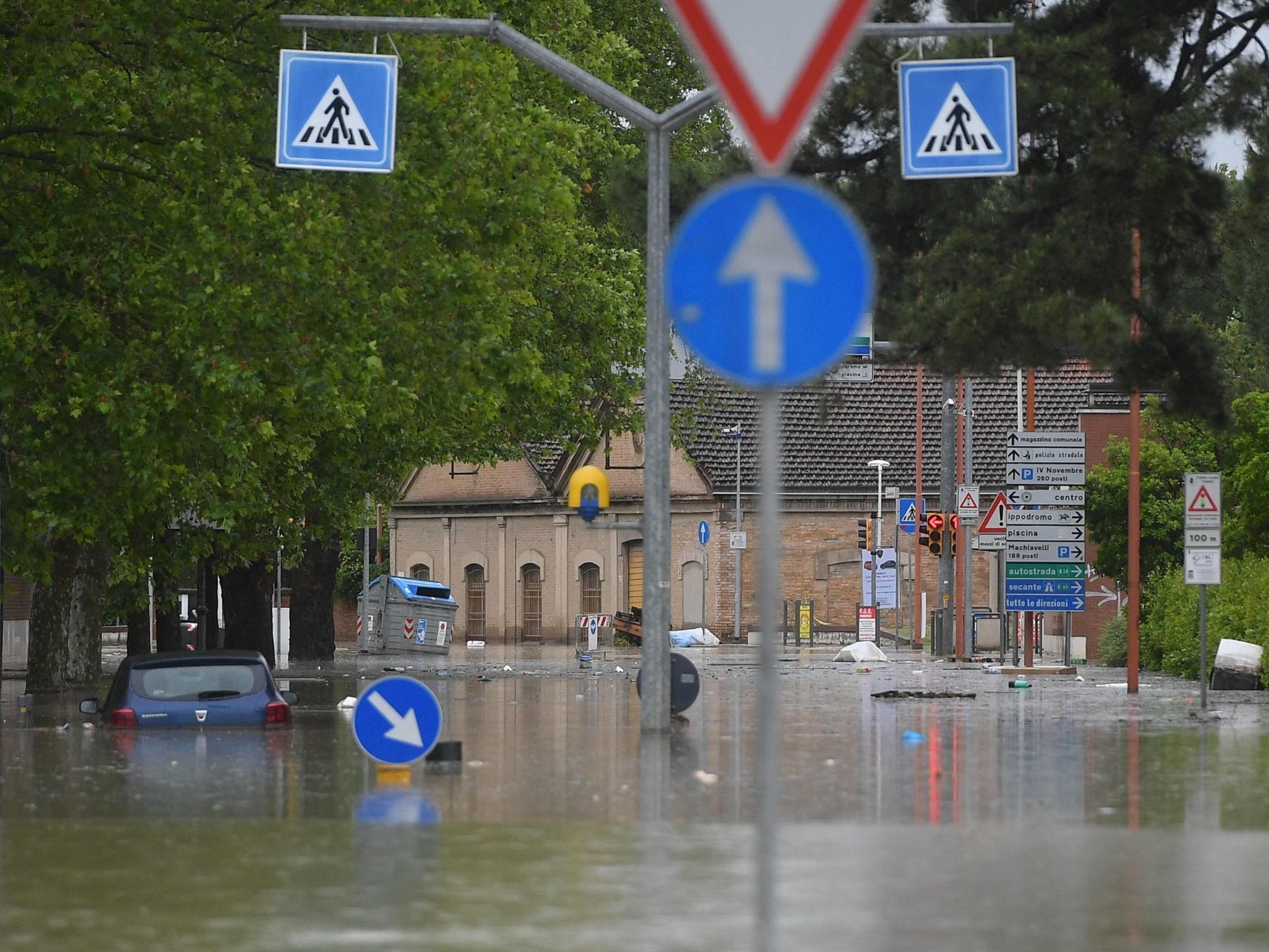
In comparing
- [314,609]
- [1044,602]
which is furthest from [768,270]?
[314,609]

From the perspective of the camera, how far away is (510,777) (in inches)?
677

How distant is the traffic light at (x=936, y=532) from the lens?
50125mm

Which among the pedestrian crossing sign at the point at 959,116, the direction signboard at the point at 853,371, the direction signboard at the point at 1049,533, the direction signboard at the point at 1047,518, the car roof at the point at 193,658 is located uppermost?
the pedestrian crossing sign at the point at 959,116

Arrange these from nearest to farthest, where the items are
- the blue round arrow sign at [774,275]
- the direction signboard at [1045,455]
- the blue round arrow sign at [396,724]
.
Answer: the blue round arrow sign at [774,275]
the blue round arrow sign at [396,724]
the direction signboard at [1045,455]

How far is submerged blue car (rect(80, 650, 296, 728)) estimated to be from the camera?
2219 cm

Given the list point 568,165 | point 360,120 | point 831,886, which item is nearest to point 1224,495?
point 568,165

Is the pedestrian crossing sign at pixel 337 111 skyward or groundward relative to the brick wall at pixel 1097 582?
skyward

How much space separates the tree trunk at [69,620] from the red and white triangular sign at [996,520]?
16.6 metres

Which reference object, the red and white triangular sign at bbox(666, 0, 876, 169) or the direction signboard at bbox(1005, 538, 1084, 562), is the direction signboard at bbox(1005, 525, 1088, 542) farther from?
the red and white triangular sign at bbox(666, 0, 876, 169)

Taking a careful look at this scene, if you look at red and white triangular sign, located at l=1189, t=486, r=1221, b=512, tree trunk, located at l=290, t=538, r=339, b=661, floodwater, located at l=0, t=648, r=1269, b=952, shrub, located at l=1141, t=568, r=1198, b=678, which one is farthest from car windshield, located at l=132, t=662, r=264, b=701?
tree trunk, located at l=290, t=538, r=339, b=661

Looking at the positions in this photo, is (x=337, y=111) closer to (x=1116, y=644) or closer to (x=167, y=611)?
(x=167, y=611)

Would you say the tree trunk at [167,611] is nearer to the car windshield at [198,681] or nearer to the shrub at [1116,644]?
the car windshield at [198,681]

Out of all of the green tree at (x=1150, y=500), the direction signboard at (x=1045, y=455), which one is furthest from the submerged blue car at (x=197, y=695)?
A: the green tree at (x=1150, y=500)

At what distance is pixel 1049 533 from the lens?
120 ft
